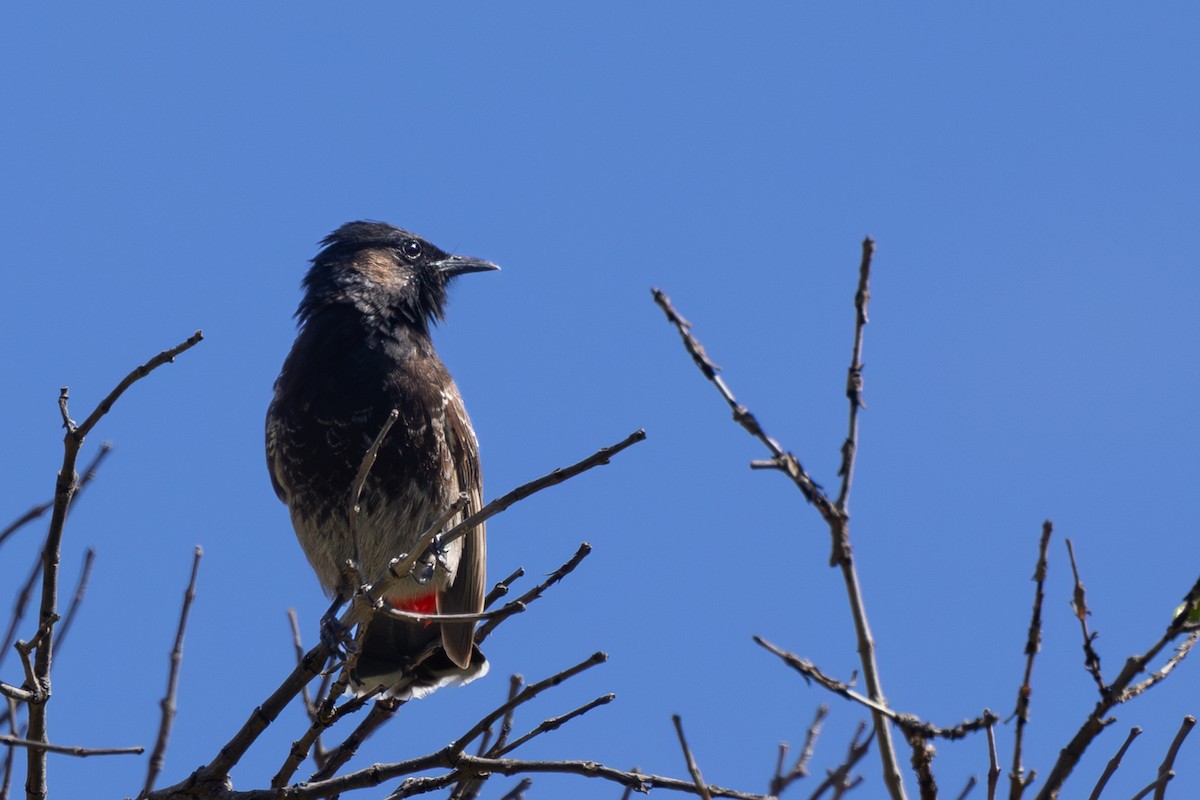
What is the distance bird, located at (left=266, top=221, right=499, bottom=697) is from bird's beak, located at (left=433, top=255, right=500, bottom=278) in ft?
2.84

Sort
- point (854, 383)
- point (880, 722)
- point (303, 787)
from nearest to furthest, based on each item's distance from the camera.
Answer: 1. point (880, 722)
2. point (854, 383)
3. point (303, 787)

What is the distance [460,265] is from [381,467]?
201 cm

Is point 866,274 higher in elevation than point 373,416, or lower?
lower

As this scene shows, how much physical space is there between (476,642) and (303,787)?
1049mm

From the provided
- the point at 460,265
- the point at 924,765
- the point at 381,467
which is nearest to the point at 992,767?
the point at 924,765

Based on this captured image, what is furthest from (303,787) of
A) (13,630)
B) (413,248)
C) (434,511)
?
(413,248)

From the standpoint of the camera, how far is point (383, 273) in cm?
754

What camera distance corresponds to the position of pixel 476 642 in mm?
4816

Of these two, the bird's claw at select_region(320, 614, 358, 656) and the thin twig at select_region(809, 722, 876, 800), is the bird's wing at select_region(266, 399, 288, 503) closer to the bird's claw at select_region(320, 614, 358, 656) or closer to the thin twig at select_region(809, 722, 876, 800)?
the bird's claw at select_region(320, 614, 358, 656)

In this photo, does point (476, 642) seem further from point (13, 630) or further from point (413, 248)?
point (413, 248)

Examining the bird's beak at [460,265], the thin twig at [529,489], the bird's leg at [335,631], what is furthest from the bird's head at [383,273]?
the thin twig at [529,489]

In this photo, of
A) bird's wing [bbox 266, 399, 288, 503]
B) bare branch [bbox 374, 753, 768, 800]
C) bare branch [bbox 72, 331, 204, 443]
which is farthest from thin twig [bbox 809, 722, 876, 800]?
bird's wing [bbox 266, 399, 288, 503]

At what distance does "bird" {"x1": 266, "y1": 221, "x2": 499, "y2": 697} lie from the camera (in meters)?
6.44

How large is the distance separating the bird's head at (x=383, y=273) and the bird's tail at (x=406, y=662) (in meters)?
1.57
